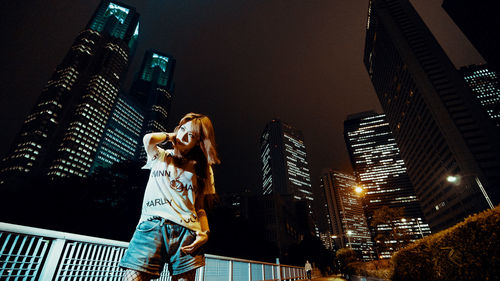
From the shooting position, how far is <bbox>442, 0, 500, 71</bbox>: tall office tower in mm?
75688

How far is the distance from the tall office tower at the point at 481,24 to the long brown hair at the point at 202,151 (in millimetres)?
115722

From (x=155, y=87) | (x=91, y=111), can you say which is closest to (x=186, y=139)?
(x=91, y=111)

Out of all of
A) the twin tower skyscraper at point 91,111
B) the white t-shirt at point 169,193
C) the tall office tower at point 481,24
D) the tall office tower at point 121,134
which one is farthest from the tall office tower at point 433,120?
the tall office tower at point 121,134

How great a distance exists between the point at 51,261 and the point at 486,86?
Result: 158058mm

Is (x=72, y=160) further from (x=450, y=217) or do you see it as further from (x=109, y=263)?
(x=450, y=217)

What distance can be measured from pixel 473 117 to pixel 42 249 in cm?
11253

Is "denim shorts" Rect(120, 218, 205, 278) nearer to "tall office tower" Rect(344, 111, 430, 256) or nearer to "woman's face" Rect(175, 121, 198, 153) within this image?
"woman's face" Rect(175, 121, 198, 153)

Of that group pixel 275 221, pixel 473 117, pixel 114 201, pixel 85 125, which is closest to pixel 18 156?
pixel 85 125

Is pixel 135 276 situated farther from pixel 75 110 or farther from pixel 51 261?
pixel 75 110

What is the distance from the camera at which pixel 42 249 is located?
2.77 meters

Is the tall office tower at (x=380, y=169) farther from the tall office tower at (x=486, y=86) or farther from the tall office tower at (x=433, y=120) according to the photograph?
the tall office tower at (x=486, y=86)

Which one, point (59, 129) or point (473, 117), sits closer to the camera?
point (473, 117)

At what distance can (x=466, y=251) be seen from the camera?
17.6 ft

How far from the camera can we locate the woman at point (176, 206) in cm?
152
